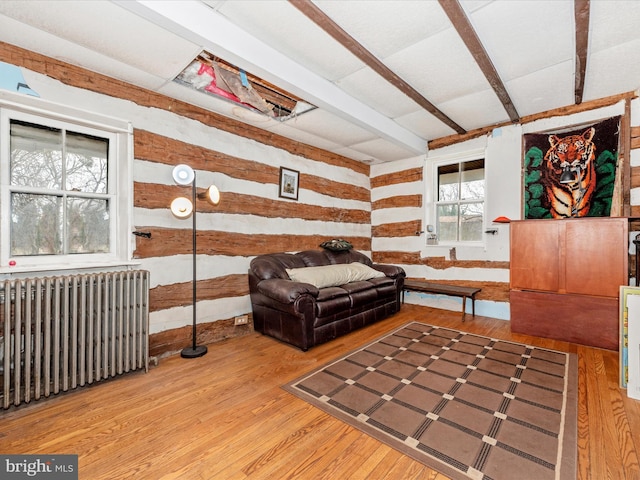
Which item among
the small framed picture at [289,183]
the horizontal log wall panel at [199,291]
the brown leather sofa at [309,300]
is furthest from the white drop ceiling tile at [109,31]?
the brown leather sofa at [309,300]

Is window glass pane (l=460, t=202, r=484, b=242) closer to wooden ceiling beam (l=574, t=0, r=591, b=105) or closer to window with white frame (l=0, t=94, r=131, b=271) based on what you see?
wooden ceiling beam (l=574, t=0, r=591, b=105)

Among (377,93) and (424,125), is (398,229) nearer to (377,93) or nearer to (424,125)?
(424,125)

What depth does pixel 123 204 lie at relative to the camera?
8.98 ft

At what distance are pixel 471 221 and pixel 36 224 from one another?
198 inches

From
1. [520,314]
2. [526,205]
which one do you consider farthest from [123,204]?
[526,205]

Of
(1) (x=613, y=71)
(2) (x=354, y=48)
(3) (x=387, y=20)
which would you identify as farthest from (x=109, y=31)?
(1) (x=613, y=71)

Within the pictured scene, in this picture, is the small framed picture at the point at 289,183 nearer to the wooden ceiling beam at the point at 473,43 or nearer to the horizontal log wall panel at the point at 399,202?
the horizontal log wall panel at the point at 399,202

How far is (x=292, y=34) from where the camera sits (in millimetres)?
2238

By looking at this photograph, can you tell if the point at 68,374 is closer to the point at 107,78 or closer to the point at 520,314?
the point at 107,78

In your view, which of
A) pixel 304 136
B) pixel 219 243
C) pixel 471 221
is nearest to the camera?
pixel 219 243

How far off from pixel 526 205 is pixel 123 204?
4.69 m

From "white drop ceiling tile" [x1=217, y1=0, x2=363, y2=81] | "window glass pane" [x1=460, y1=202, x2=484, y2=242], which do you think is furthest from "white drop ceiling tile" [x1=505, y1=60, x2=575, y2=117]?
"white drop ceiling tile" [x1=217, y1=0, x2=363, y2=81]

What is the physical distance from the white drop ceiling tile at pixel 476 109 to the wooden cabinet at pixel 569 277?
1423mm

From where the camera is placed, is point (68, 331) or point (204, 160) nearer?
point (68, 331)
